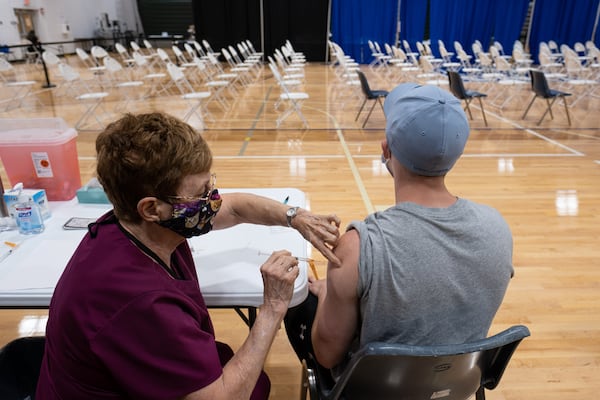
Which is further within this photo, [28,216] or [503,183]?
[503,183]

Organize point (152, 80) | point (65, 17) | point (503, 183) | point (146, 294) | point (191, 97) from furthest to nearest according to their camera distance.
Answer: point (65, 17) → point (152, 80) → point (191, 97) → point (503, 183) → point (146, 294)

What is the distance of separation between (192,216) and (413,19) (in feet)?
50.9

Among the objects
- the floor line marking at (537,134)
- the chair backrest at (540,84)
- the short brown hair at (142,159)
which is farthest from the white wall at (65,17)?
the short brown hair at (142,159)

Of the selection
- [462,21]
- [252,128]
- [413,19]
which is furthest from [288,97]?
[462,21]

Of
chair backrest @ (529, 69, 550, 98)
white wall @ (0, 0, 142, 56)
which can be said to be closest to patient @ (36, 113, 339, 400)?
chair backrest @ (529, 69, 550, 98)

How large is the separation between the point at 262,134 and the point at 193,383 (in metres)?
5.40

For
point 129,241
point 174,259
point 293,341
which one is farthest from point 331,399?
point 129,241

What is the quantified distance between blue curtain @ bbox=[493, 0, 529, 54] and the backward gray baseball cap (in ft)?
52.1

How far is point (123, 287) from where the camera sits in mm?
829

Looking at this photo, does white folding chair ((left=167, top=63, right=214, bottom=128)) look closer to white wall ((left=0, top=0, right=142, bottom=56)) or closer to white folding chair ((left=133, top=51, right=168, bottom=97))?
white folding chair ((left=133, top=51, right=168, bottom=97))

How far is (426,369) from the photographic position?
39.1 inches

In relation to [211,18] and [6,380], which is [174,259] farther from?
[211,18]

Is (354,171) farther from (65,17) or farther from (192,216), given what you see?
(65,17)

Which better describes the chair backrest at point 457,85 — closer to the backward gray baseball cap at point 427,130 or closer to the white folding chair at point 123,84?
the white folding chair at point 123,84
